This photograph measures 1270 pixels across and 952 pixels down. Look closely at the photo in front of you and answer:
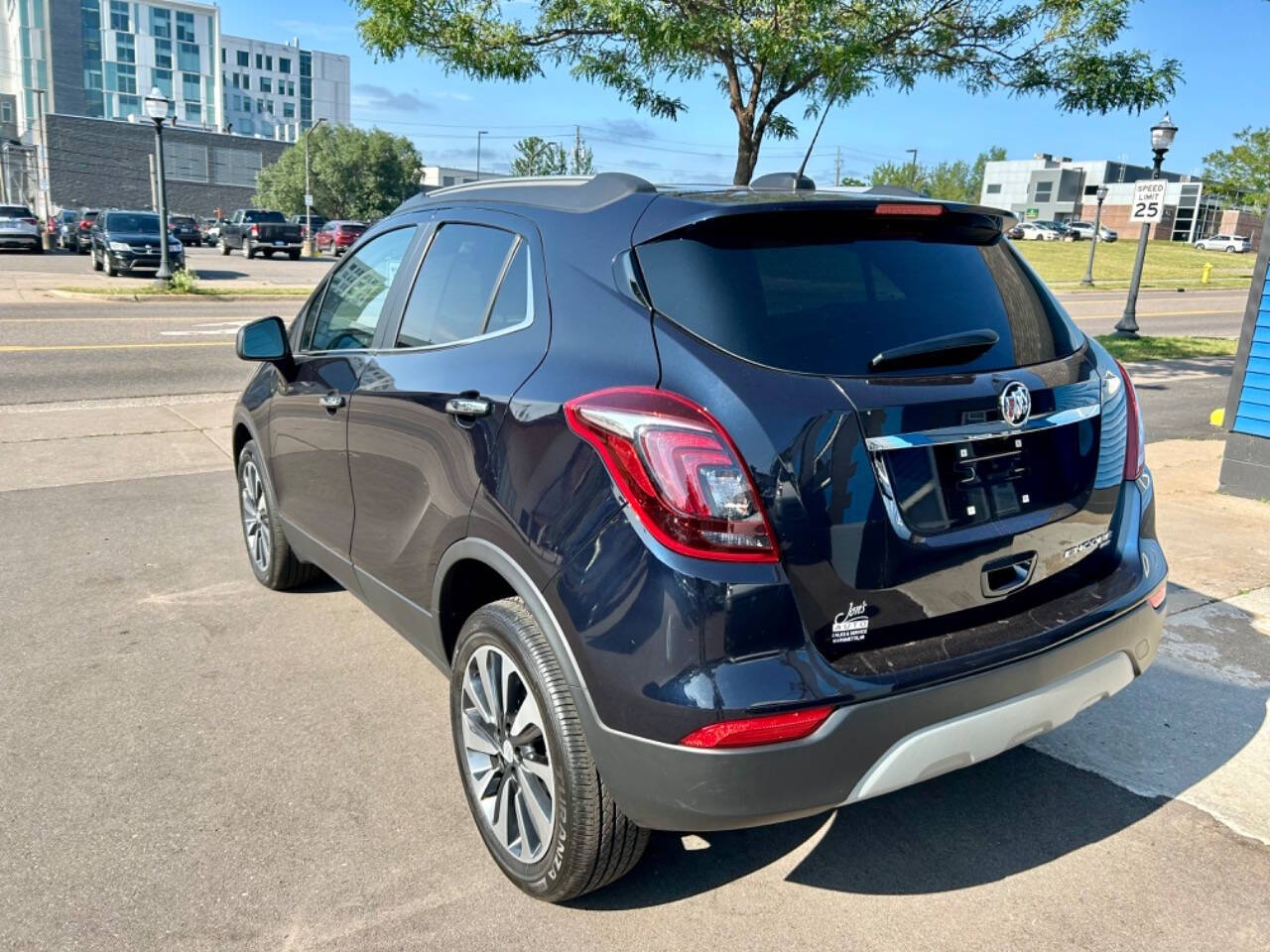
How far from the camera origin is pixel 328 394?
385 cm

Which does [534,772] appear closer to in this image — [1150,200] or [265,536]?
[265,536]

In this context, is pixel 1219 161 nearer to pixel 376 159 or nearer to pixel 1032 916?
pixel 376 159

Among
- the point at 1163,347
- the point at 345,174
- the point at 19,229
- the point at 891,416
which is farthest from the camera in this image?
the point at 345,174

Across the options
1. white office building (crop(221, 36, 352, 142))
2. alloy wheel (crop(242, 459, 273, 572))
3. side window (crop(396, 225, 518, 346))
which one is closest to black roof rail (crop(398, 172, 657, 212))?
side window (crop(396, 225, 518, 346))

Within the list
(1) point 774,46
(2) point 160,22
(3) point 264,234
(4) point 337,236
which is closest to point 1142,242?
(1) point 774,46

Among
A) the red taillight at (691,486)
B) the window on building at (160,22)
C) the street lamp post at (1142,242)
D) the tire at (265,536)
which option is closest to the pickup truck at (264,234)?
the street lamp post at (1142,242)

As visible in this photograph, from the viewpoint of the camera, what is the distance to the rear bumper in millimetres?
2229

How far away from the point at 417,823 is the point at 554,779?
775mm

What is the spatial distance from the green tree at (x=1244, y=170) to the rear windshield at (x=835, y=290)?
56.8 meters

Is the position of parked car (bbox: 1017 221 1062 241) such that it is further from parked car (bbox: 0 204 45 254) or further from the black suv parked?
the black suv parked

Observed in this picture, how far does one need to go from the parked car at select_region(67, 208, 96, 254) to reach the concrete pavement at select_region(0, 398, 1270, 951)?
4364 centimetres

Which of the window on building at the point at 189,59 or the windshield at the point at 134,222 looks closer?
the windshield at the point at 134,222

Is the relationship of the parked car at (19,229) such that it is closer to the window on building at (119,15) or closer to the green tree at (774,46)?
the green tree at (774,46)

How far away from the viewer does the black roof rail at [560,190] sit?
9.24ft
